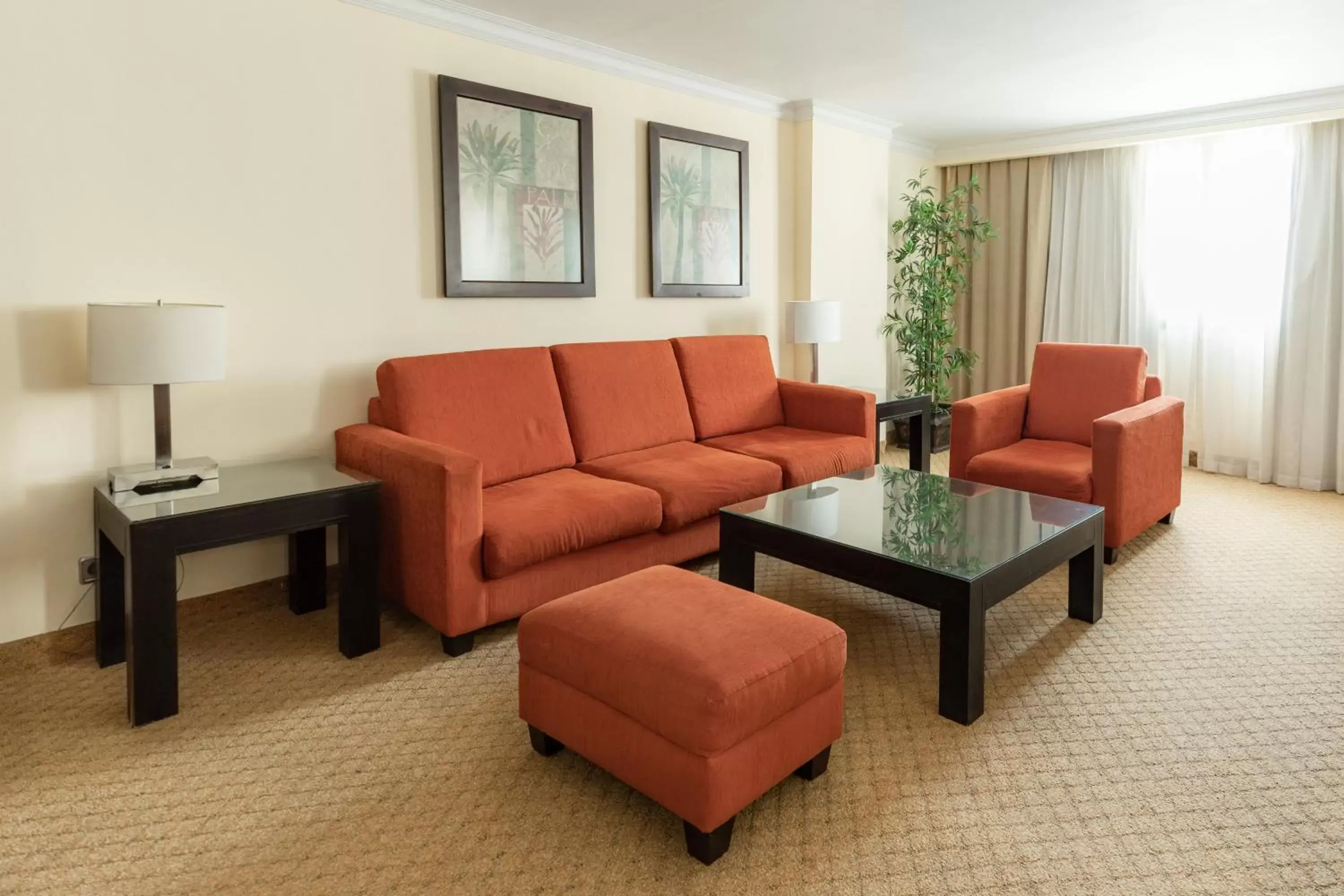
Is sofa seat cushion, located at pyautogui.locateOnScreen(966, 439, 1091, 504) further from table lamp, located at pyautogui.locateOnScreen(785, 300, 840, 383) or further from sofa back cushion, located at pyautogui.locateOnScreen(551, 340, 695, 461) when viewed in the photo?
sofa back cushion, located at pyautogui.locateOnScreen(551, 340, 695, 461)

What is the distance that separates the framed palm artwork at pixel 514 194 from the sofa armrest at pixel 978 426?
6.21 ft

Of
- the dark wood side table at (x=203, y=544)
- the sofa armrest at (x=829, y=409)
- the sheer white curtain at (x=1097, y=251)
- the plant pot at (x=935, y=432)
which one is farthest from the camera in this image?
the plant pot at (x=935, y=432)

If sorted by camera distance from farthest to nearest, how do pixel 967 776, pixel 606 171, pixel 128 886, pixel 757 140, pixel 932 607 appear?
1. pixel 757 140
2. pixel 606 171
3. pixel 932 607
4. pixel 967 776
5. pixel 128 886

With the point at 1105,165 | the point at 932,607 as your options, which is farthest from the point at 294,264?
the point at 1105,165

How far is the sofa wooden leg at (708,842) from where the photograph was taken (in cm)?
174

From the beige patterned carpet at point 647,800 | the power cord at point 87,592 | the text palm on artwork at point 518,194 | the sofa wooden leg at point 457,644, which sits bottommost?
the beige patterned carpet at point 647,800

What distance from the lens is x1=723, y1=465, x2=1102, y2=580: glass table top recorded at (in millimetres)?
2498

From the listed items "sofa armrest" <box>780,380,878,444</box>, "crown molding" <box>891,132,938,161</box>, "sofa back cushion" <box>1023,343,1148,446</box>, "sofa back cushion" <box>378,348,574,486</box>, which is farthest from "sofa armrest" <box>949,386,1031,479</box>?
"crown molding" <box>891,132,938,161</box>

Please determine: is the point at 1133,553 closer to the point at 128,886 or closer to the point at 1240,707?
the point at 1240,707

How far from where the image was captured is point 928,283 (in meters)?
5.84

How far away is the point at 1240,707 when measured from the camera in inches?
94.7

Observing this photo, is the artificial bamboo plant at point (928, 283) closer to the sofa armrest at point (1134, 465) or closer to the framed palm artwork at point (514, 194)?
the sofa armrest at point (1134, 465)

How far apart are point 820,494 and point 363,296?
6.39ft

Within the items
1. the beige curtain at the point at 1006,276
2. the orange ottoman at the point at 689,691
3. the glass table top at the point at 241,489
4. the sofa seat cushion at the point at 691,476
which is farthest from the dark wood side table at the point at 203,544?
the beige curtain at the point at 1006,276
